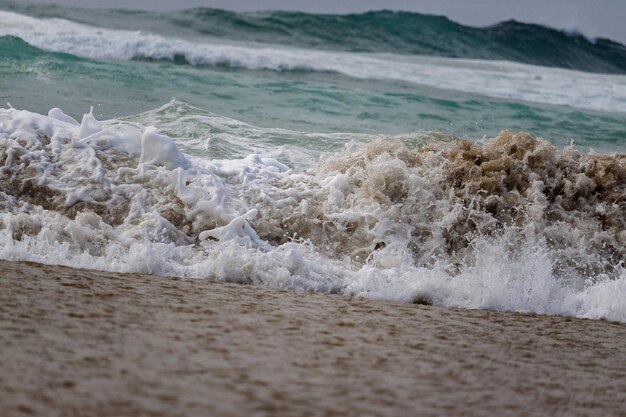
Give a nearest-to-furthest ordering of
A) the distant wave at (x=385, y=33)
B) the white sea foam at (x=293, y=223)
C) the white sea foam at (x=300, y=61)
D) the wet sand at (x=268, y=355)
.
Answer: the wet sand at (x=268, y=355)
the white sea foam at (x=293, y=223)
the white sea foam at (x=300, y=61)
the distant wave at (x=385, y=33)

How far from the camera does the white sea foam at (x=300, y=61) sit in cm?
1869

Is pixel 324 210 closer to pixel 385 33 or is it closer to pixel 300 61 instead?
pixel 300 61

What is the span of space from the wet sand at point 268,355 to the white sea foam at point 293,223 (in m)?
0.33

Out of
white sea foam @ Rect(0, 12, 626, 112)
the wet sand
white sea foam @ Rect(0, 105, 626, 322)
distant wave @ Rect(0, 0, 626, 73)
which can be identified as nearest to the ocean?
white sea foam @ Rect(0, 105, 626, 322)

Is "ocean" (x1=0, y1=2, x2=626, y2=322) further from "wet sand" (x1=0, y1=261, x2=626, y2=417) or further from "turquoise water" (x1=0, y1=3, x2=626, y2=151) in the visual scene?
"turquoise water" (x1=0, y1=3, x2=626, y2=151)

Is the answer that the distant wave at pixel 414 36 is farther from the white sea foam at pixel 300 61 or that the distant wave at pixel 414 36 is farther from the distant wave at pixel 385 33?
the white sea foam at pixel 300 61

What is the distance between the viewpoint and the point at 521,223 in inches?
196

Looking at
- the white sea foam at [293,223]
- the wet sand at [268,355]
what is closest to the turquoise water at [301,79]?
the white sea foam at [293,223]

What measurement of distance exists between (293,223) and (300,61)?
1605 cm

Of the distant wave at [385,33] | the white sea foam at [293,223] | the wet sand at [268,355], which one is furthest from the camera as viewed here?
the distant wave at [385,33]

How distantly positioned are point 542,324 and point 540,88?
1884 cm

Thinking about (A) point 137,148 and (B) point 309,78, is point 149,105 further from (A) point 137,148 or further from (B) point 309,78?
(B) point 309,78

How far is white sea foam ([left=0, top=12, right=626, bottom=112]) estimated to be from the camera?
18.7 metres

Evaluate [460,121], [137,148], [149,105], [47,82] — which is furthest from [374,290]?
[460,121]
